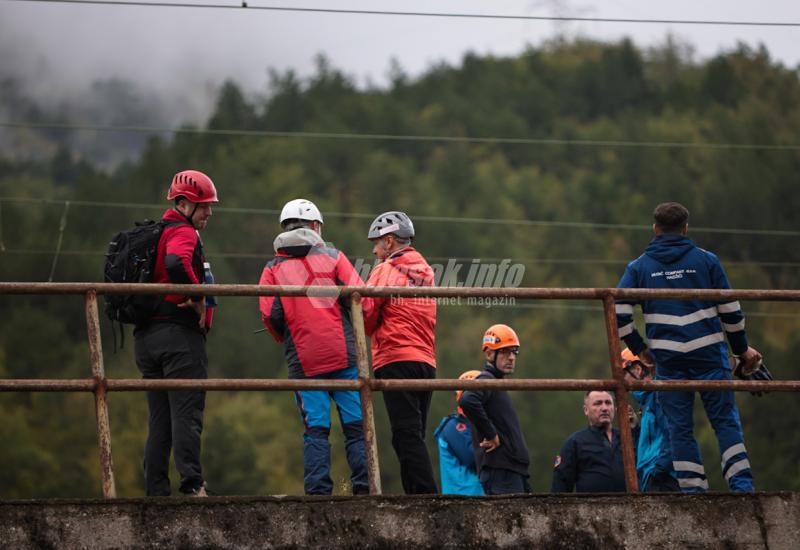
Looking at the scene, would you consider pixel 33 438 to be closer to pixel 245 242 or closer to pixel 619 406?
pixel 245 242

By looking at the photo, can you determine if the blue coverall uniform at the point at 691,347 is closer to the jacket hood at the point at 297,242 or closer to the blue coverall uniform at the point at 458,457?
the blue coverall uniform at the point at 458,457

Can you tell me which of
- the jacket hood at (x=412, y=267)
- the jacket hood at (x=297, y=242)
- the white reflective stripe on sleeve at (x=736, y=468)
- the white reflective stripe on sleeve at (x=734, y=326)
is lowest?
the white reflective stripe on sleeve at (x=736, y=468)

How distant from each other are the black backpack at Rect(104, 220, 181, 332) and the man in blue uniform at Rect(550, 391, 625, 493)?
3.04 metres

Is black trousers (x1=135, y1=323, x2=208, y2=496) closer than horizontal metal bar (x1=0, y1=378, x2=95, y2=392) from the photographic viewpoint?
No

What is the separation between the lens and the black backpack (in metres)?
7.45

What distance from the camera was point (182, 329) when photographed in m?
7.48

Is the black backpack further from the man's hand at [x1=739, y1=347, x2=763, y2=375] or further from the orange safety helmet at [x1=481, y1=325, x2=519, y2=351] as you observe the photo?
the man's hand at [x1=739, y1=347, x2=763, y2=375]

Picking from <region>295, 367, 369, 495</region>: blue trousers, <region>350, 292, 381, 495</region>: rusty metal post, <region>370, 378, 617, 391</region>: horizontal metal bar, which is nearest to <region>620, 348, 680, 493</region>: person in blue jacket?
<region>370, 378, 617, 391</region>: horizontal metal bar

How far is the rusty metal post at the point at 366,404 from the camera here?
6.77m

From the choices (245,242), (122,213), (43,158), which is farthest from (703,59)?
(43,158)

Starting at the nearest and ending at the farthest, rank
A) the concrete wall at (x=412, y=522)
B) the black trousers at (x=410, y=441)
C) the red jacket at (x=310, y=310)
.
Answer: the concrete wall at (x=412, y=522), the black trousers at (x=410, y=441), the red jacket at (x=310, y=310)

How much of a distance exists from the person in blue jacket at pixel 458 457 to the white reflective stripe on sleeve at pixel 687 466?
5.89ft

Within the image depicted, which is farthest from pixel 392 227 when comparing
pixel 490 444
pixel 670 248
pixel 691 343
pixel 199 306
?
pixel 691 343

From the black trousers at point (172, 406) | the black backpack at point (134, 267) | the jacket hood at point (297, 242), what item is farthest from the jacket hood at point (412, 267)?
the black backpack at point (134, 267)
